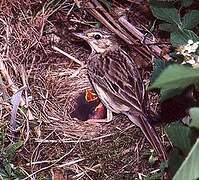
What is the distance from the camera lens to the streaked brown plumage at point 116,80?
3215 millimetres

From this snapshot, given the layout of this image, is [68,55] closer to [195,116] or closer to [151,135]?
[151,135]

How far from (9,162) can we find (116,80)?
2.92 ft

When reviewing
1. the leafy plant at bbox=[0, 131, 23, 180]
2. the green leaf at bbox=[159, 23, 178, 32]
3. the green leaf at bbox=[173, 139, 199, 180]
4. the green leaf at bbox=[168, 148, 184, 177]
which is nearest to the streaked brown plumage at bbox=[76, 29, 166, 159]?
the green leaf at bbox=[159, 23, 178, 32]

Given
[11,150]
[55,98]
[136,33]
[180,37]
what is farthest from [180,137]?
[55,98]

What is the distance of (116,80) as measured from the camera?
135 inches

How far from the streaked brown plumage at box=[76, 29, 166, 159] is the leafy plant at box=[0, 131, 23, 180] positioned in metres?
0.69

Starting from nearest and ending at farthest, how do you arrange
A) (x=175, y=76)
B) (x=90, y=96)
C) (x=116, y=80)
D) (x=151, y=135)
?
(x=175, y=76) → (x=151, y=135) → (x=116, y=80) → (x=90, y=96)

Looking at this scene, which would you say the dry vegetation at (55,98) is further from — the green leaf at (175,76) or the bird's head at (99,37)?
the green leaf at (175,76)

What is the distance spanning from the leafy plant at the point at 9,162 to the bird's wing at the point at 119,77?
707 mm

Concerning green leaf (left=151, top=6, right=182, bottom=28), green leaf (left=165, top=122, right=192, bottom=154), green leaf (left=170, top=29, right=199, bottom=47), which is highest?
green leaf (left=151, top=6, right=182, bottom=28)

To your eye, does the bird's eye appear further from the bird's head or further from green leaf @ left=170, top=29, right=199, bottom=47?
green leaf @ left=170, top=29, right=199, bottom=47

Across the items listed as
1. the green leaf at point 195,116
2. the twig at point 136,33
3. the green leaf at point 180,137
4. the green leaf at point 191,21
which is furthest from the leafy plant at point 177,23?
the green leaf at point 195,116

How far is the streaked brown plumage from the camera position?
10.5 feet

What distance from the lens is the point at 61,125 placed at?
3391mm
